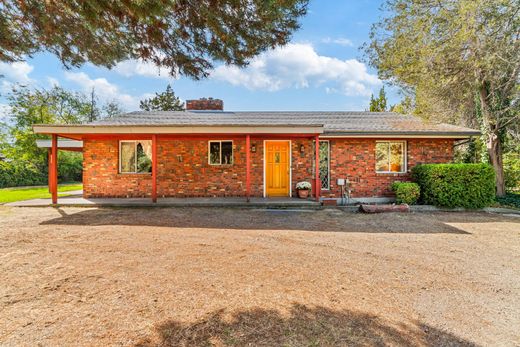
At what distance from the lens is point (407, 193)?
9117 mm

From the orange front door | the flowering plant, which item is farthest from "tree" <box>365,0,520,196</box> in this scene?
the flowering plant

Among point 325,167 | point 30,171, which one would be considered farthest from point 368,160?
point 30,171

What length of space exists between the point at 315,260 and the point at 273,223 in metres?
2.73

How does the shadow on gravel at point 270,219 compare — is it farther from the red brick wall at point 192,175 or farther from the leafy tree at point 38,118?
the leafy tree at point 38,118

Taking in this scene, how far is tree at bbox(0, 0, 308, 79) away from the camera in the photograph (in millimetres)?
3141

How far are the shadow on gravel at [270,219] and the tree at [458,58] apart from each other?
16.5ft

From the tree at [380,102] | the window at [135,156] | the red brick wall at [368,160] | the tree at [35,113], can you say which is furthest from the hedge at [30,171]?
the tree at [380,102]

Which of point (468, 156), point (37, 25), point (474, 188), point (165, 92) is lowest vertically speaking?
point (474, 188)

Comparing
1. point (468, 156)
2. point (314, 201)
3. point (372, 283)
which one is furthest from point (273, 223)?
point (468, 156)

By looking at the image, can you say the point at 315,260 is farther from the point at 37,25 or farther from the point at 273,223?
the point at 37,25

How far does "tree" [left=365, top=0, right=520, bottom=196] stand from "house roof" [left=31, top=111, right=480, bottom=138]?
1.34m

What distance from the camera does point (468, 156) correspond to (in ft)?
39.7

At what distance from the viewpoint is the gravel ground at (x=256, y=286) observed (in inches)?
88.9

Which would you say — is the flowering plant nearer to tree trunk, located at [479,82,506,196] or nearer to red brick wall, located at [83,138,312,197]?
red brick wall, located at [83,138,312,197]
